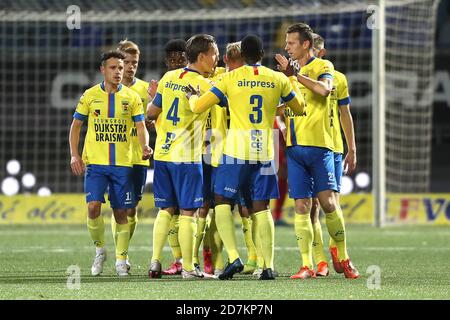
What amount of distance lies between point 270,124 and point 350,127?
92cm

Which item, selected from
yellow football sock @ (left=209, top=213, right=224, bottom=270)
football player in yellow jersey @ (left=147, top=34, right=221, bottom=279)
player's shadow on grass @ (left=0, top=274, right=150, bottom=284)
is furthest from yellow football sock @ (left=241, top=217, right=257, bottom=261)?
player's shadow on grass @ (left=0, top=274, right=150, bottom=284)

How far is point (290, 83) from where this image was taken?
8.52 meters

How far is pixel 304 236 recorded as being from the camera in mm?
8852

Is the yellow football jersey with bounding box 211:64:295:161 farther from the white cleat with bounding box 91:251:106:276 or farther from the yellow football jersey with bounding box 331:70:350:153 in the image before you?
the white cleat with bounding box 91:251:106:276

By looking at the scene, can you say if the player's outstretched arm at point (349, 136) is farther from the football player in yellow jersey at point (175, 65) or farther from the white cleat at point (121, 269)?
the white cleat at point (121, 269)

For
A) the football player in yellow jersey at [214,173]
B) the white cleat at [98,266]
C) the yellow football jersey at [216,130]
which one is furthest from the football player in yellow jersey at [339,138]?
the white cleat at [98,266]

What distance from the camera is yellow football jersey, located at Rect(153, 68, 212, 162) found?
8.70 m

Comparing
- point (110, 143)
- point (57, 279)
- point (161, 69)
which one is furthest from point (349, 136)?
point (161, 69)

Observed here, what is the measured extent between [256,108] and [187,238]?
44.5 inches

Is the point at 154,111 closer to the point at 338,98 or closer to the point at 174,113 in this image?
the point at 174,113

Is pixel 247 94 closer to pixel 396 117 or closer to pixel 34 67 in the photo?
pixel 396 117

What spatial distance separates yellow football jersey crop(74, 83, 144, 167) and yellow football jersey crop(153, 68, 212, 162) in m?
0.56

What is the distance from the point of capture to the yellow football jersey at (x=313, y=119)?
28.7 feet
